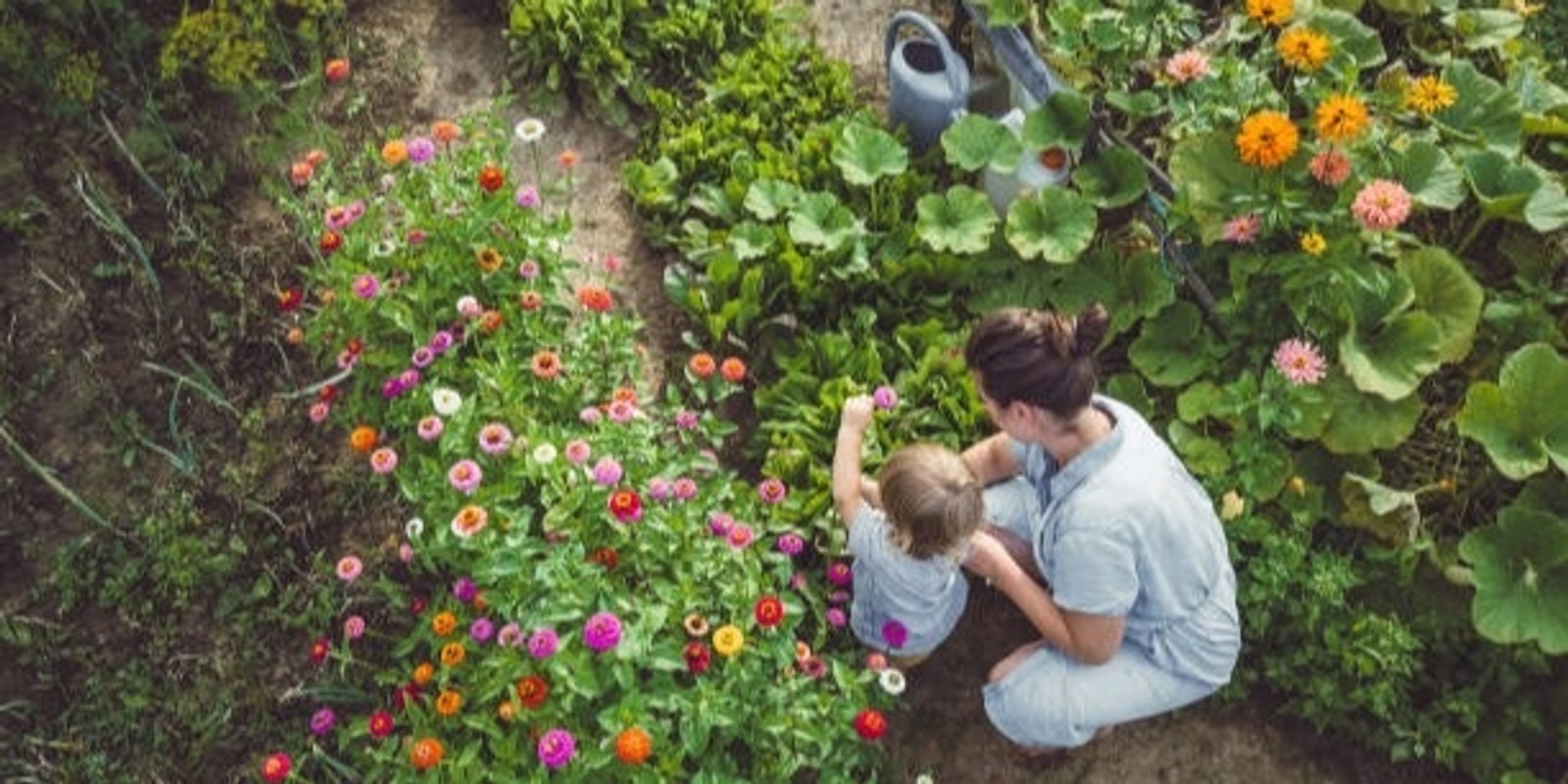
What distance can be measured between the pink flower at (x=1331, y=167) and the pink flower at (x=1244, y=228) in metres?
0.20

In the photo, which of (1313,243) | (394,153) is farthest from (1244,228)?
(394,153)

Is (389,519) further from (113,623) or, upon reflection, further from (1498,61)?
(1498,61)

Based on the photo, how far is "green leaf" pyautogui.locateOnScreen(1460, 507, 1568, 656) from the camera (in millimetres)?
3240

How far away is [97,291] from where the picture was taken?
4156 mm

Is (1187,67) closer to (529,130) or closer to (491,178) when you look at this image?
(529,130)

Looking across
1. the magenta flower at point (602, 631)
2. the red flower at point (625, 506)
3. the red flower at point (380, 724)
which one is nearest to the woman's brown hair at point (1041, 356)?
the red flower at point (625, 506)

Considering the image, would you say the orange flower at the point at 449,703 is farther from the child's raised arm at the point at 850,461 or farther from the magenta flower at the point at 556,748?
the child's raised arm at the point at 850,461

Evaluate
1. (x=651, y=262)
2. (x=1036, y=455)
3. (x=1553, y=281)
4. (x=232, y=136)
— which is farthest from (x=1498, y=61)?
(x=232, y=136)

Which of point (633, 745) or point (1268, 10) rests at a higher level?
point (1268, 10)

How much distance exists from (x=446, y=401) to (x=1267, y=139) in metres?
2.16

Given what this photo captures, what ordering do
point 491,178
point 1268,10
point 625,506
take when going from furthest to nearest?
1. point 1268,10
2. point 491,178
3. point 625,506

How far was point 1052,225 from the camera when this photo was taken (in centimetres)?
388

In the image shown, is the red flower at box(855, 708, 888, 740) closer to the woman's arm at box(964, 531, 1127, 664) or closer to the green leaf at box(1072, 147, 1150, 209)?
the woman's arm at box(964, 531, 1127, 664)

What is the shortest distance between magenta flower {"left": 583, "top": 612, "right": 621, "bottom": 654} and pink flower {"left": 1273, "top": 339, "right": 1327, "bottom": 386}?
1920 millimetres
